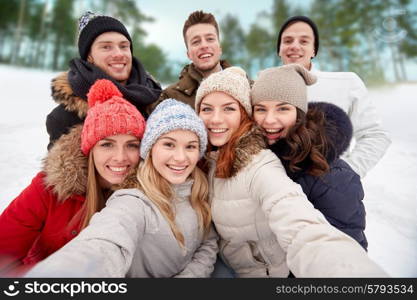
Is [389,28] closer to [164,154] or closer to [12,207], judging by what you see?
[164,154]

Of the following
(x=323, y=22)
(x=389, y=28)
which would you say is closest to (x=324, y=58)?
(x=323, y=22)

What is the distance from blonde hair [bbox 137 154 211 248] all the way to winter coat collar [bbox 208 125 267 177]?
26cm

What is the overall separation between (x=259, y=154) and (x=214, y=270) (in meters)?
0.87

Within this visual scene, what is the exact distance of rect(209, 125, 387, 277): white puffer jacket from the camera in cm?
113

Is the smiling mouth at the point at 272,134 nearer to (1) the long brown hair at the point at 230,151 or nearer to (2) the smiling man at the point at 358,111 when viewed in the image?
(1) the long brown hair at the point at 230,151

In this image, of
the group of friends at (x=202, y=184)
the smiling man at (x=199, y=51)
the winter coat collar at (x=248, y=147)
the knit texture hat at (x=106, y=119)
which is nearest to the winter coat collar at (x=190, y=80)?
the smiling man at (x=199, y=51)

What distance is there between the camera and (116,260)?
→ 1199mm

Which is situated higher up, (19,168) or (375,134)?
(375,134)

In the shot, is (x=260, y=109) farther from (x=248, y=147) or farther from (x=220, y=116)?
(x=248, y=147)

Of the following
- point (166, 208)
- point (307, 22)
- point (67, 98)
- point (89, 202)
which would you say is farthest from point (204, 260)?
point (307, 22)

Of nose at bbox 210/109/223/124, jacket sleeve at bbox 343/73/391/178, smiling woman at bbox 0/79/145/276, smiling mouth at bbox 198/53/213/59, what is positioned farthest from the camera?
smiling mouth at bbox 198/53/213/59

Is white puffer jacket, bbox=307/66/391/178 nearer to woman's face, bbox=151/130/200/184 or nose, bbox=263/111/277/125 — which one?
nose, bbox=263/111/277/125

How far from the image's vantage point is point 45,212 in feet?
5.81

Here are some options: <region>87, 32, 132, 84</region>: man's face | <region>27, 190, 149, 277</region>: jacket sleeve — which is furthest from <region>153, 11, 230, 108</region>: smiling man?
<region>27, 190, 149, 277</region>: jacket sleeve
